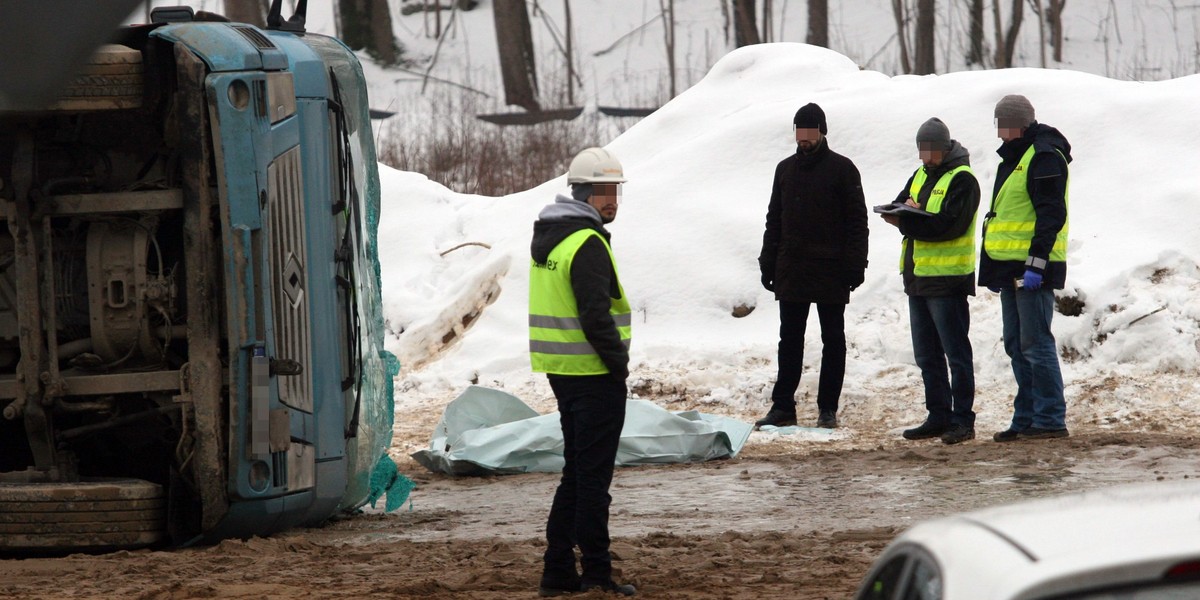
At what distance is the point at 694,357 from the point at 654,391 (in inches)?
25.2

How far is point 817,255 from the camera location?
30.2ft

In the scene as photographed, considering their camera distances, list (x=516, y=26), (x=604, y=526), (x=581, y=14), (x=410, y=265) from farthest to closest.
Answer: (x=581, y=14) < (x=516, y=26) < (x=410, y=265) < (x=604, y=526)

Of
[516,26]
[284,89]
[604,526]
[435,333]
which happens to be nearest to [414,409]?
[435,333]

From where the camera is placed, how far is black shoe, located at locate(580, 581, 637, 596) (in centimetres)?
503

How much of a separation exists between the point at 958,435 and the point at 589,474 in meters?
4.14

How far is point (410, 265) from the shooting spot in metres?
14.0

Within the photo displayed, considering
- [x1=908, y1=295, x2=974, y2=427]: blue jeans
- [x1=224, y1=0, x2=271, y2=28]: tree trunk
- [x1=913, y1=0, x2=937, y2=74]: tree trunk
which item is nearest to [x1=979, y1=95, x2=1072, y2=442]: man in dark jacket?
[x1=908, y1=295, x2=974, y2=427]: blue jeans

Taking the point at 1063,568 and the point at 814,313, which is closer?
the point at 1063,568

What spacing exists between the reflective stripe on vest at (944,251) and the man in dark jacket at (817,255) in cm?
60

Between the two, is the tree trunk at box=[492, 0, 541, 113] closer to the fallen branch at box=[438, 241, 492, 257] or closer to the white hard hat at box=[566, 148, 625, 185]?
the fallen branch at box=[438, 241, 492, 257]

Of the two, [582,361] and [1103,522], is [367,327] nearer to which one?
[582,361]

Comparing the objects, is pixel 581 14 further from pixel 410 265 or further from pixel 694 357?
pixel 694 357

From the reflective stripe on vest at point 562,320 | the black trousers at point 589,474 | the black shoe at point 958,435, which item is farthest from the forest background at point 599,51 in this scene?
the black trousers at point 589,474

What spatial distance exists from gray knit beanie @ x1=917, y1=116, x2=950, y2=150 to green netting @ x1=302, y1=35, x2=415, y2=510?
3.21 metres
